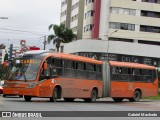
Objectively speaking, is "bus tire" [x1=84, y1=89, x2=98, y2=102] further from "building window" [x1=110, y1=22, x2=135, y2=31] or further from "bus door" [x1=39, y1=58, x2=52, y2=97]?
"building window" [x1=110, y1=22, x2=135, y2=31]

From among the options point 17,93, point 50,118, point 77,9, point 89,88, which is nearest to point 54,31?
point 77,9

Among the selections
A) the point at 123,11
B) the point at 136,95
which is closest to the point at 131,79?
the point at 136,95

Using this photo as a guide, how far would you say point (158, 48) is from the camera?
74375 millimetres

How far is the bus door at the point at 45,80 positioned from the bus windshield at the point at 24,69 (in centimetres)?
38

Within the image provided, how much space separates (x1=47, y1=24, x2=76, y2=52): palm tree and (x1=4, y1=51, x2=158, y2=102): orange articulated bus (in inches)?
1737

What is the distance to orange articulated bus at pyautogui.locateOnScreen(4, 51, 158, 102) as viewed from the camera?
27188 mm

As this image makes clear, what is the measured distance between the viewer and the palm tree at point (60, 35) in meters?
82.7

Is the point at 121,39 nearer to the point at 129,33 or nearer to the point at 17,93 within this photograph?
the point at 129,33

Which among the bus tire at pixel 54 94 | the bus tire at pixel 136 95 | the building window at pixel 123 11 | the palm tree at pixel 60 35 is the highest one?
the building window at pixel 123 11

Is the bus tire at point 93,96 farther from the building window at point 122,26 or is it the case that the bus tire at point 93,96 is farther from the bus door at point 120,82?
the building window at point 122,26

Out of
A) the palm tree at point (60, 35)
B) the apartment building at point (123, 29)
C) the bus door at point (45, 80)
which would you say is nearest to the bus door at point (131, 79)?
the bus door at point (45, 80)

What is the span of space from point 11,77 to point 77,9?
6114 cm

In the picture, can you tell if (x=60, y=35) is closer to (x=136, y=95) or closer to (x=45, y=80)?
(x=136, y=95)

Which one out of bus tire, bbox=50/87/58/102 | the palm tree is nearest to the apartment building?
the palm tree
